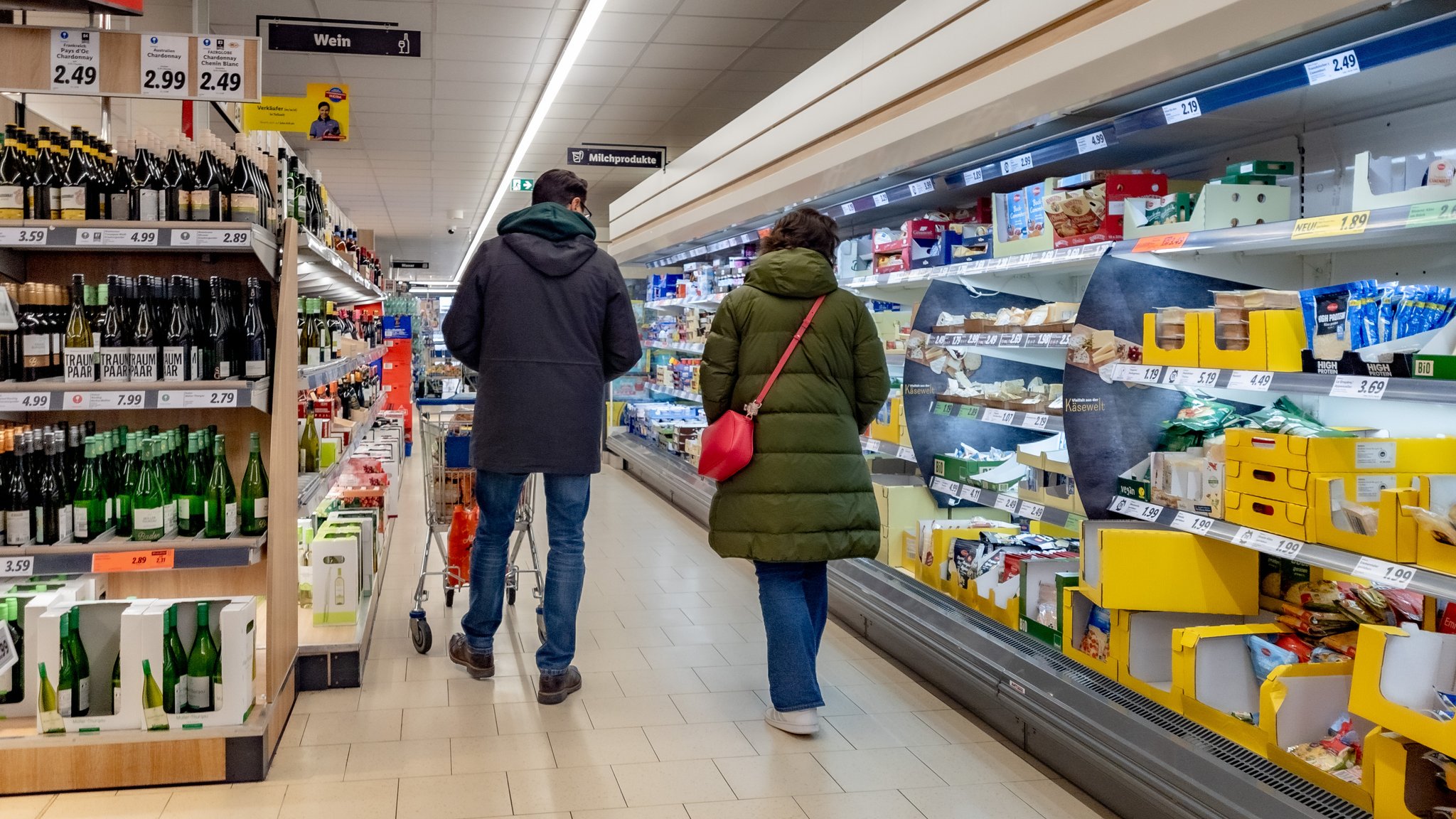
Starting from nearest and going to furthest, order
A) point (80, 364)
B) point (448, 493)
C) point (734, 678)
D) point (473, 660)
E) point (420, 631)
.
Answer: point (80, 364) → point (473, 660) → point (734, 678) → point (420, 631) → point (448, 493)

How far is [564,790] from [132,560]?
1388 millimetres

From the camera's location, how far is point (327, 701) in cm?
378

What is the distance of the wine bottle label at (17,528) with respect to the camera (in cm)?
301

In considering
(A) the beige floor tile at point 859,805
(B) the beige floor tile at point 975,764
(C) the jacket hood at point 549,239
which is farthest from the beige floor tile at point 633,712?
(C) the jacket hood at point 549,239

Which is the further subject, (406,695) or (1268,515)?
(406,695)

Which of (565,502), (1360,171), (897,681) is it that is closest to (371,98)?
(565,502)

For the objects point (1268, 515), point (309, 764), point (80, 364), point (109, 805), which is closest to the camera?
point (1268, 515)

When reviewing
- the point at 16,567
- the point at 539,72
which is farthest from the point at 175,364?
the point at 539,72

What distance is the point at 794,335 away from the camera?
3457 mm

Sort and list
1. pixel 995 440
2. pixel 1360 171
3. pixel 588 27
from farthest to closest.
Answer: pixel 588 27
pixel 995 440
pixel 1360 171

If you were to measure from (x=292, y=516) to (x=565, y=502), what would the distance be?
2.92 ft

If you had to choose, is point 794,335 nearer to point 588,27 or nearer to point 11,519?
point 11,519

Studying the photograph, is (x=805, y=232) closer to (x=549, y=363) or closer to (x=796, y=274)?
(x=796, y=274)

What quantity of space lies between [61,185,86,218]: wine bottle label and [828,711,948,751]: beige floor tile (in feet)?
9.14
